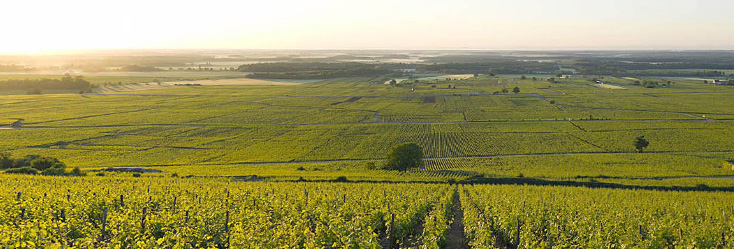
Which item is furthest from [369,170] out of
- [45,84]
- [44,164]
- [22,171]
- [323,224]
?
[45,84]

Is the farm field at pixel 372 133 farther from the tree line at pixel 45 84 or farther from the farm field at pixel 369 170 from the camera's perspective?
the tree line at pixel 45 84

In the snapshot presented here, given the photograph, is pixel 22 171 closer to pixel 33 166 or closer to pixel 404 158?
pixel 33 166

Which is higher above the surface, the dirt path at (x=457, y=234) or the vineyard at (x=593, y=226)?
the vineyard at (x=593, y=226)

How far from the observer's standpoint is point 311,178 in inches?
1750

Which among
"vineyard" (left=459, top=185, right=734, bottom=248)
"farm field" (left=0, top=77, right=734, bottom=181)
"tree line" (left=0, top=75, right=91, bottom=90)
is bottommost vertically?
"farm field" (left=0, top=77, right=734, bottom=181)

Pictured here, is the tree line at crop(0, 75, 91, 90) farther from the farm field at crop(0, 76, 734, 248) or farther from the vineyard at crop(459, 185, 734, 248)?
the vineyard at crop(459, 185, 734, 248)

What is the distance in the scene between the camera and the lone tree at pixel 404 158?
5538cm

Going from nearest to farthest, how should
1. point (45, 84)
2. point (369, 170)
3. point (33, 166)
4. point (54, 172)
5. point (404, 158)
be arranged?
point (54, 172) → point (33, 166) → point (369, 170) → point (404, 158) → point (45, 84)

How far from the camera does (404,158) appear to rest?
5531 centimetres

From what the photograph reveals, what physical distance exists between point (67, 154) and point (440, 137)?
61059 millimetres

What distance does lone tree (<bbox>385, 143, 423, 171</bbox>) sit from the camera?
55.4 m

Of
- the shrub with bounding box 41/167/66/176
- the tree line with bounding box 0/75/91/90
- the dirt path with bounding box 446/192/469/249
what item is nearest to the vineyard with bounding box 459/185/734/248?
the dirt path with bounding box 446/192/469/249

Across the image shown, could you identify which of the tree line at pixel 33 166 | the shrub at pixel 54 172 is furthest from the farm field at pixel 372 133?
the shrub at pixel 54 172

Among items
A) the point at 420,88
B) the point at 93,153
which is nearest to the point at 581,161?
the point at 93,153
